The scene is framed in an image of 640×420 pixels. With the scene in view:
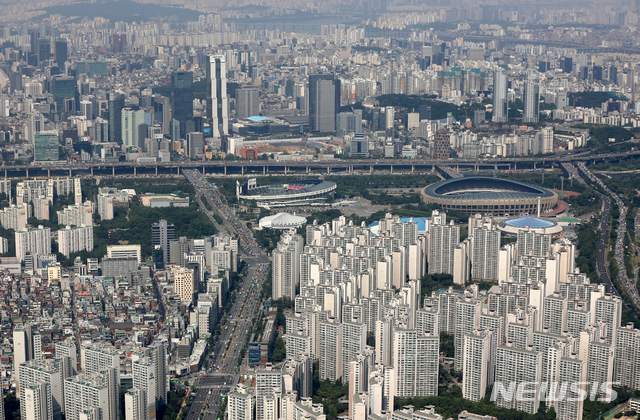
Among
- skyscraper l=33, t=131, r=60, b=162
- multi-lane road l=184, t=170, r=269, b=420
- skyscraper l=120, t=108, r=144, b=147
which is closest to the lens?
multi-lane road l=184, t=170, r=269, b=420

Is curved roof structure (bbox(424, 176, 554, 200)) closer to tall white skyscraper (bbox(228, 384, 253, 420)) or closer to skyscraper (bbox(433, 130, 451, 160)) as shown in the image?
skyscraper (bbox(433, 130, 451, 160))

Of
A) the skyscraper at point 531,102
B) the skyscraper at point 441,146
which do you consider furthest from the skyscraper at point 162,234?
the skyscraper at point 531,102

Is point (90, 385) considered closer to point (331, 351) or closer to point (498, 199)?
point (331, 351)

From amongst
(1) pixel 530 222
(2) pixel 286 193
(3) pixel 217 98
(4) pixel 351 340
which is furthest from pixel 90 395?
(3) pixel 217 98

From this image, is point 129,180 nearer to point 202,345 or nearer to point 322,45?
point 202,345

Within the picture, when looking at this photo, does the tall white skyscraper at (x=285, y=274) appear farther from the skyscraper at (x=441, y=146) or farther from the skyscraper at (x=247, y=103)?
the skyscraper at (x=247, y=103)

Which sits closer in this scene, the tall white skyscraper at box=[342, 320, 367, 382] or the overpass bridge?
the tall white skyscraper at box=[342, 320, 367, 382]

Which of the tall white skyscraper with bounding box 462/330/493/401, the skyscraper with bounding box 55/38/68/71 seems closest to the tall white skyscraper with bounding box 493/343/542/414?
the tall white skyscraper with bounding box 462/330/493/401
